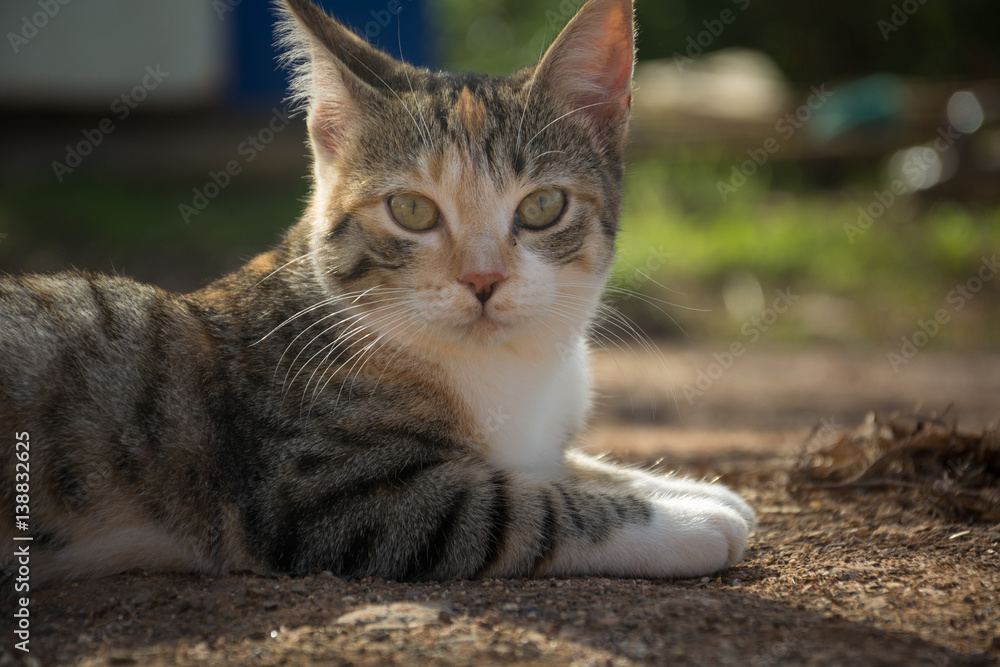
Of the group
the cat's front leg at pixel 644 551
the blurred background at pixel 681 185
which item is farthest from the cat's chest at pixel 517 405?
the blurred background at pixel 681 185

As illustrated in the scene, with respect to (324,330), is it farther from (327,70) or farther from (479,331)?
(327,70)

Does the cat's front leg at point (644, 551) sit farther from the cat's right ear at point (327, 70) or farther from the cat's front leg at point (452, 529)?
the cat's right ear at point (327, 70)

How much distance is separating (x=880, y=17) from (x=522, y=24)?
7.06 m

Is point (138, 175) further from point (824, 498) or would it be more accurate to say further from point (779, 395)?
point (824, 498)

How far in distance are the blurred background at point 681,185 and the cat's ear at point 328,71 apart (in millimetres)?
3444

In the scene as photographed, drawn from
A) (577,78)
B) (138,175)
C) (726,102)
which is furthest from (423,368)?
(726,102)

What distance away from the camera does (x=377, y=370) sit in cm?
297

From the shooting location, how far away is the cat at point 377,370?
267 centimetres

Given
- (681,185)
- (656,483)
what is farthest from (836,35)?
(656,483)

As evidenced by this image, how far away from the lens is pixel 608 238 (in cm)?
322

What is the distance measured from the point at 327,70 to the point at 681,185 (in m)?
8.12

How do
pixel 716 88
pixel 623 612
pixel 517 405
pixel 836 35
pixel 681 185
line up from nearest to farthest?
pixel 623 612, pixel 517 405, pixel 681 185, pixel 716 88, pixel 836 35

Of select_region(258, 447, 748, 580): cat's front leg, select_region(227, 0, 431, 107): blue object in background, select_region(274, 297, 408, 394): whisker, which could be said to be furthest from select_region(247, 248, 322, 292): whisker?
select_region(227, 0, 431, 107): blue object in background

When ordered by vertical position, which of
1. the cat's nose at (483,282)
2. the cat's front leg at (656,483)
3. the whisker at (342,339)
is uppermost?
the cat's nose at (483,282)
